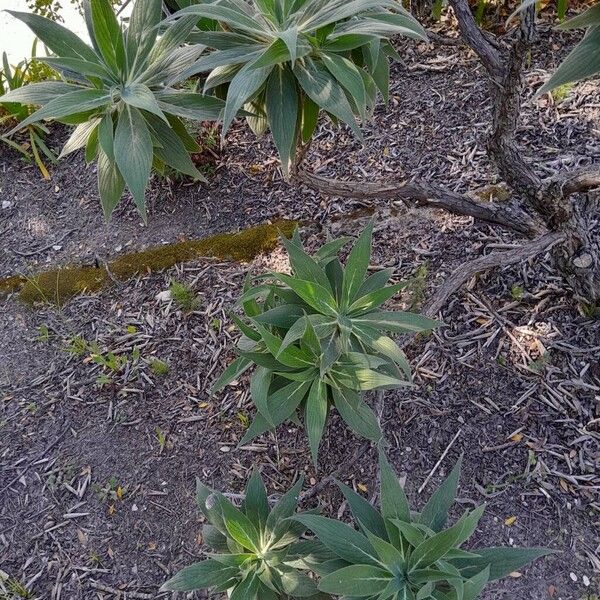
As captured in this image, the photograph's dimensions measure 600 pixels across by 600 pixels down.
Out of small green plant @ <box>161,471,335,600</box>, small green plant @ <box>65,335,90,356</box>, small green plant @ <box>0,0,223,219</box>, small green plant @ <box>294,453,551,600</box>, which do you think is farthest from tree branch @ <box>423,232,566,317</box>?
small green plant @ <box>65,335,90,356</box>

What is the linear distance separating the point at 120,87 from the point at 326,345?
89 cm

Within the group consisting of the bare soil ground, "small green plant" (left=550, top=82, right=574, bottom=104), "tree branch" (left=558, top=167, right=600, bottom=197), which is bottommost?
the bare soil ground

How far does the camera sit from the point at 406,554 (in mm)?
1514

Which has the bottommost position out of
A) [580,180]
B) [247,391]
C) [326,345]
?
[247,391]

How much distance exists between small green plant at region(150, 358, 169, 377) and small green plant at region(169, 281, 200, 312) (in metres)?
0.28

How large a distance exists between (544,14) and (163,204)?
2329mm

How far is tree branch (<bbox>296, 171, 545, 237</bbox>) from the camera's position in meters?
2.08

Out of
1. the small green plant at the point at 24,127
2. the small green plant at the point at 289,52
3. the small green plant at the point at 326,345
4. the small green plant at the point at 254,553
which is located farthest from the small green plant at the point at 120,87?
the small green plant at the point at 24,127

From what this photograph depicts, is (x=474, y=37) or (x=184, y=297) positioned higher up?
(x=474, y=37)

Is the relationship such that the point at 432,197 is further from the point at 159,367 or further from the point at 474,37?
the point at 159,367

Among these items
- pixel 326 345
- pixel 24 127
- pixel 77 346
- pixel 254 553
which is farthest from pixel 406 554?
pixel 24 127

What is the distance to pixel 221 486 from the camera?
231cm

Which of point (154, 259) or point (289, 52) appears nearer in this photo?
point (289, 52)

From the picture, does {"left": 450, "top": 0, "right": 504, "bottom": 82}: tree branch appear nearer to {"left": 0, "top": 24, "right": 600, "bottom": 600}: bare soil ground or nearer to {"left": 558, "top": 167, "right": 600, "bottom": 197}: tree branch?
{"left": 558, "top": 167, "right": 600, "bottom": 197}: tree branch
